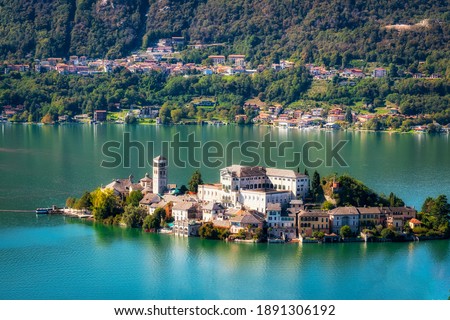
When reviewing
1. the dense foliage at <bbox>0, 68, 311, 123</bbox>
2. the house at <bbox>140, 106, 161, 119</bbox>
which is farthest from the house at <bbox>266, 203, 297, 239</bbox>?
the house at <bbox>140, 106, 161, 119</bbox>

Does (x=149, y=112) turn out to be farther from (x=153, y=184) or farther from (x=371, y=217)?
(x=371, y=217)

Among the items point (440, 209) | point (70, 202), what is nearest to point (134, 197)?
point (70, 202)

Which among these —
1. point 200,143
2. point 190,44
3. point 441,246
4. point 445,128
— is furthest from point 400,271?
point 190,44

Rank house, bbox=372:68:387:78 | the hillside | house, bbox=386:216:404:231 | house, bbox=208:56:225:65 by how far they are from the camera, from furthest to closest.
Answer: house, bbox=208:56:225:65
the hillside
house, bbox=372:68:387:78
house, bbox=386:216:404:231

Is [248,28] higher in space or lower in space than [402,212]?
higher

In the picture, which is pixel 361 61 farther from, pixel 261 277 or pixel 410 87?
pixel 261 277

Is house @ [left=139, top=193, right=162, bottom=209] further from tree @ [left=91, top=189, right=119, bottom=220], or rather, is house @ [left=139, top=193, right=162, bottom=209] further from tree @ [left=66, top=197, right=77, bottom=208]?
tree @ [left=66, top=197, right=77, bottom=208]
